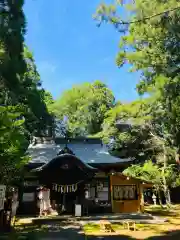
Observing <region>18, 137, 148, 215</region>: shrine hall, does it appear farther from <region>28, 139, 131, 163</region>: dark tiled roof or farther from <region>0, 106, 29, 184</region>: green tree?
<region>0, 106, 29, 184</region>: green tree

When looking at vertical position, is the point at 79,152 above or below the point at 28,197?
above

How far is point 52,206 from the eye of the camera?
56.5 feet

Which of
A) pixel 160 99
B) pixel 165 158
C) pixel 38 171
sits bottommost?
pixel 38 171

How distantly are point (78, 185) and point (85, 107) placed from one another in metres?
24.2

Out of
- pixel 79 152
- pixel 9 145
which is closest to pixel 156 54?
pixel 79 152

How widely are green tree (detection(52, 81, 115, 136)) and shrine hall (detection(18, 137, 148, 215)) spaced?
19801 millimetres

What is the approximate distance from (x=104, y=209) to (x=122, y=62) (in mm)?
11332

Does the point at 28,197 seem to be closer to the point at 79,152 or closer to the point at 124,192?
the point at 79,152

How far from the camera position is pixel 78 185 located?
17.3 metres

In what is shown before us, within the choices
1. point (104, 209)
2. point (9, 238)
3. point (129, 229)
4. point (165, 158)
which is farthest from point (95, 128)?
point (9, 238)

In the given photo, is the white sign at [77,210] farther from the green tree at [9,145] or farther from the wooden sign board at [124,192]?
the green tree at [9,145]

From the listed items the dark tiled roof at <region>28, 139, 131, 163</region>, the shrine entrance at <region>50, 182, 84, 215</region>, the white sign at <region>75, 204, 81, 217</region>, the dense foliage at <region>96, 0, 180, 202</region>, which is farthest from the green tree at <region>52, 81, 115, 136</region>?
the white sign at <region>75, 204, 81, 217</region>

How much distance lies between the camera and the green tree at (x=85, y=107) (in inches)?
1566

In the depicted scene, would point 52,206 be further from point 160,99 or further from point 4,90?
point 160,99
